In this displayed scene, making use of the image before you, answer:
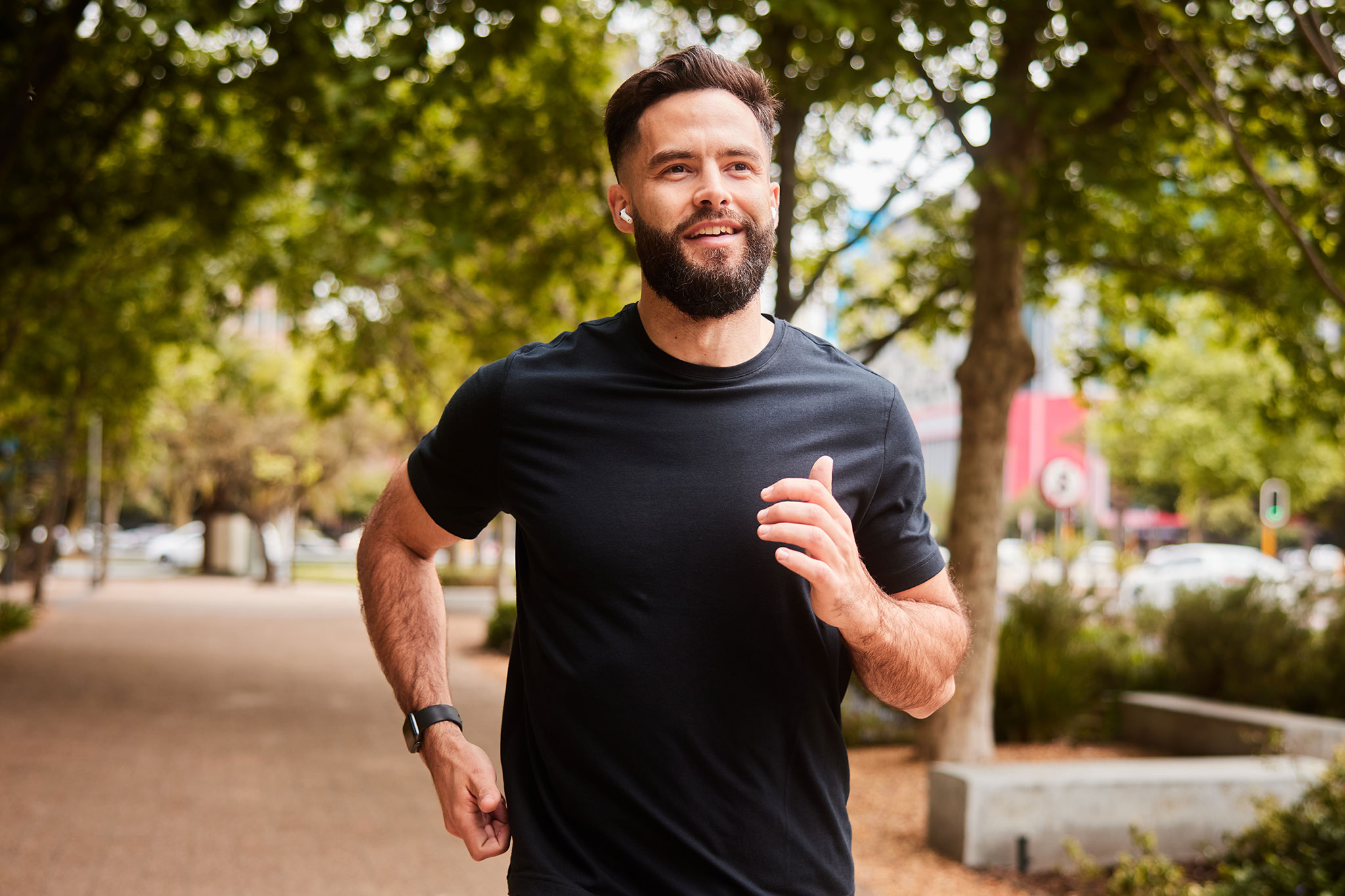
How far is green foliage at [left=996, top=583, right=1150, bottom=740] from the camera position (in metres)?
9.77

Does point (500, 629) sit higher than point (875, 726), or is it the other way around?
point (875, 726)

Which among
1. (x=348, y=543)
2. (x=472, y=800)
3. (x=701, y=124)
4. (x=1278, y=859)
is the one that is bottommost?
(x=348, y=543)

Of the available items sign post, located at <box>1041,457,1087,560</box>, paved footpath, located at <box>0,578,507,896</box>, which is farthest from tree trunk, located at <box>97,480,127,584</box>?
sign post, located at <box>1041,457,1087,560</box>

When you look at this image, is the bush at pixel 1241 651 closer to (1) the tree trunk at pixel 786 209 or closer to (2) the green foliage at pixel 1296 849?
(2) the green foliage at pixel 1296 849

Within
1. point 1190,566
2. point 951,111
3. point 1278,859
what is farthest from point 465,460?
point 1190,566

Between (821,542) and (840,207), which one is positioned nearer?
(821,542)

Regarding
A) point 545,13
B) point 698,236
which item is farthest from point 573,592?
point 545,13

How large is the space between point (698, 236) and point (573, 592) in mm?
593

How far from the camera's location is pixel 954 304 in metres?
11.6

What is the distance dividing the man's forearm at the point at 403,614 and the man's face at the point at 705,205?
74 centimetres

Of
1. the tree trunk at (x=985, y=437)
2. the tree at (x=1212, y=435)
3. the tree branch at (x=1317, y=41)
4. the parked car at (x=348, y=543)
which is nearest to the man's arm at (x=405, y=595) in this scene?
the tree branch at (x=1317, y=41)

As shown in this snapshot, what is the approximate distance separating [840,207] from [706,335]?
382 inches

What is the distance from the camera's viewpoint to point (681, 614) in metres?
1.83

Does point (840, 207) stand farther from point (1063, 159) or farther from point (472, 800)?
point (472, 800)
